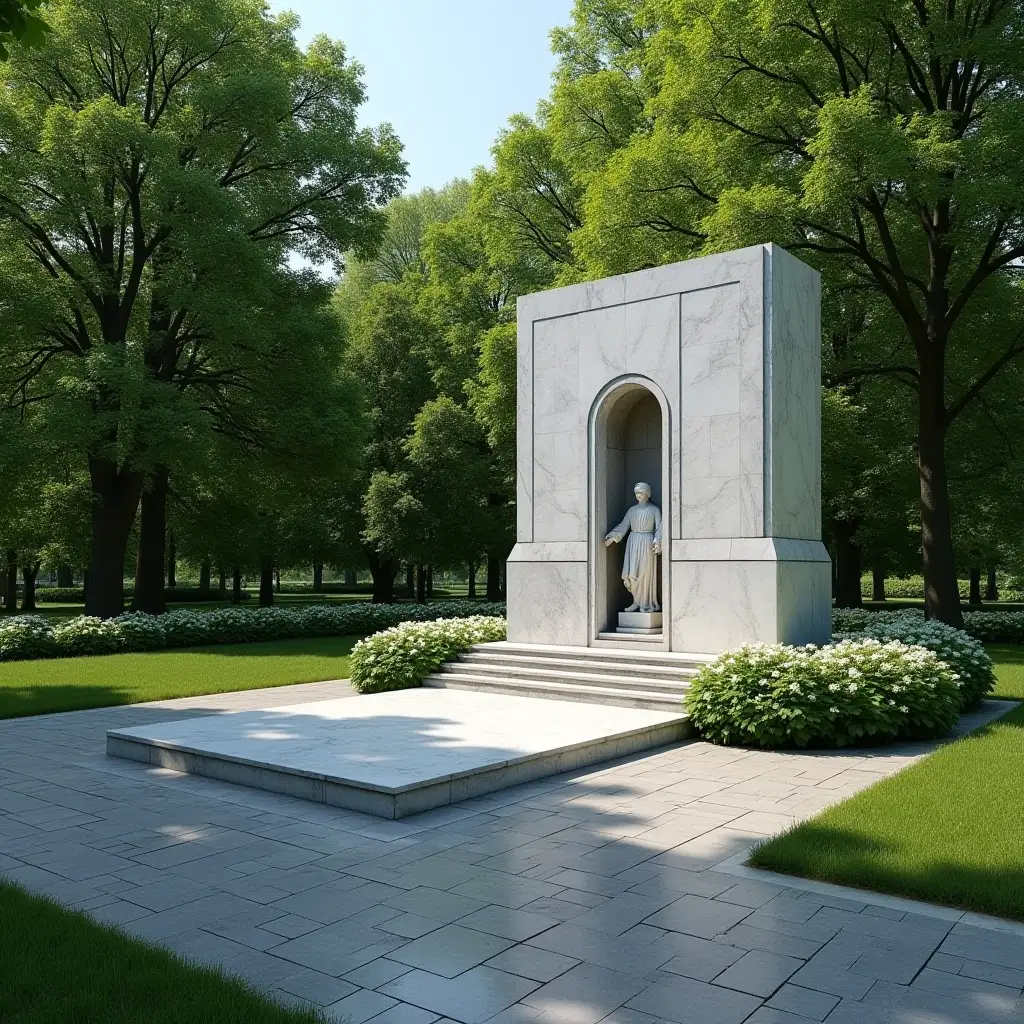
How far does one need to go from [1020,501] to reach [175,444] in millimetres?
19628

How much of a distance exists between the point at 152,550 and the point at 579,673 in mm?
16051

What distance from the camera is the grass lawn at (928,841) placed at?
5.26 m

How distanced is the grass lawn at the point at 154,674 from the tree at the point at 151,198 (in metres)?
3.91

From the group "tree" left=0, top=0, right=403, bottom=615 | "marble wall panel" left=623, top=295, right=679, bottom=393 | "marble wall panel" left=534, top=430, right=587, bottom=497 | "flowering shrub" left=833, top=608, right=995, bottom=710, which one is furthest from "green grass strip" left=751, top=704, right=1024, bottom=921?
"tree" left=0, top=0, right=403, bottom=615

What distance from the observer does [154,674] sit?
1606 cm

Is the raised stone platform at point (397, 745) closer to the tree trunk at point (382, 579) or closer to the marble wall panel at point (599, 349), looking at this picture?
the marble wall panel at point (599, 349)

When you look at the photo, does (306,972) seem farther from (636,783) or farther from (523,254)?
(523,254)

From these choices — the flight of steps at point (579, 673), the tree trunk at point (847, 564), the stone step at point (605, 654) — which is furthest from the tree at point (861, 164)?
the flight of steps at point (579, 673)

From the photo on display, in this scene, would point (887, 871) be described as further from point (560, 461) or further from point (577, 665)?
point (560, 461)

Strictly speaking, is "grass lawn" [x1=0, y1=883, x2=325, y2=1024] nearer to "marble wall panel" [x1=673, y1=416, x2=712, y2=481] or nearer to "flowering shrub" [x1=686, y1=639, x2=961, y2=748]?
"flowering shrub" [x1=686, y1=639, x2=961, y2=748]

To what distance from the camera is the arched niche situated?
13.5 metres

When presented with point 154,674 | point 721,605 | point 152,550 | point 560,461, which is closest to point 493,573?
point 152,550

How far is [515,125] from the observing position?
30.2 m

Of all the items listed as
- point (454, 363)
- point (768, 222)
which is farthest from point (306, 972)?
point (454, 363)
